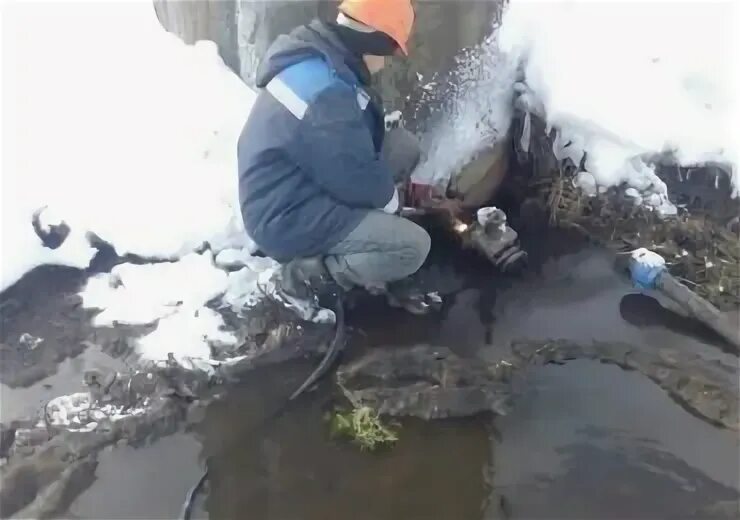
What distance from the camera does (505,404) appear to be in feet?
6.43

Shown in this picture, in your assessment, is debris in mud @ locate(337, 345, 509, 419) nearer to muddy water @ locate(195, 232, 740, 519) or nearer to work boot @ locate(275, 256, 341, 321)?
muddy water @ locate(195, 232, 740, 519)

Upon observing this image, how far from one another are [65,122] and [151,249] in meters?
0.51

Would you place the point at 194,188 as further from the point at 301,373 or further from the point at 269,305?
the point at 301,373

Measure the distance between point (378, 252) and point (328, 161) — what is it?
0.34 m

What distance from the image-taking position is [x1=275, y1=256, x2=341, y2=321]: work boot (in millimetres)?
2242

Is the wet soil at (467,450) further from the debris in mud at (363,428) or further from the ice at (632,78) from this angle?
the ice at (632,78)

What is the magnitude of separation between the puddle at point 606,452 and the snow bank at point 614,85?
0.90 metres

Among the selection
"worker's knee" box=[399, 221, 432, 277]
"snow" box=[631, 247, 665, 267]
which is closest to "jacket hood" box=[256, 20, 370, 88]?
"worker's knee" box=[399, 221, 432, 277]

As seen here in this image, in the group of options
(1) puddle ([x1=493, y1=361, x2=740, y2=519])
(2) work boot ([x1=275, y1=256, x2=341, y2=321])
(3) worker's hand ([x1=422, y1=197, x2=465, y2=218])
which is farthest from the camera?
(3) worker's hand ([x1=422, y1=197, x2=465, y2=218])

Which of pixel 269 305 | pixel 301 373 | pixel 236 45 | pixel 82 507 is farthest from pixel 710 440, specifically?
pixel 236 45

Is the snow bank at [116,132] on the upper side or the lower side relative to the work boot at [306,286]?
upper

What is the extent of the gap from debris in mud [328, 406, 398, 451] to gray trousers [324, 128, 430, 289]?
0.46m

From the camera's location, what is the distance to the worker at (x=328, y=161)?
196 centimetres

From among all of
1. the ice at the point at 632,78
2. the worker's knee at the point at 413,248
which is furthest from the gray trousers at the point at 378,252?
the ice at the point at 632,78
